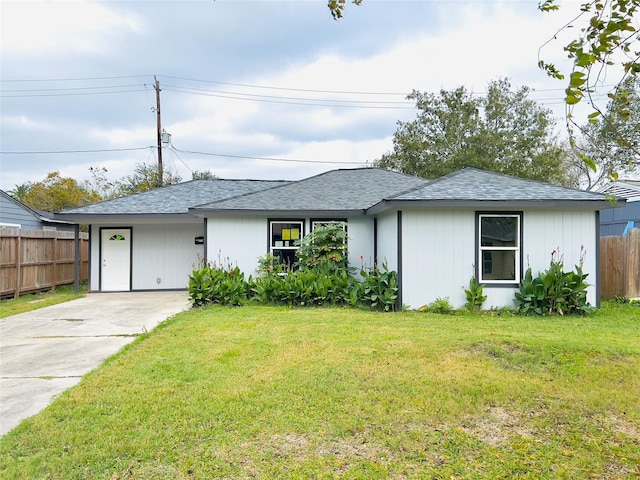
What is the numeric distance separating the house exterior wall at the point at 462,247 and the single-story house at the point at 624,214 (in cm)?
770

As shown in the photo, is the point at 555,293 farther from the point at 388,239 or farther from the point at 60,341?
A: the point at 60,341

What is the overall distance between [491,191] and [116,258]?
34.6ft

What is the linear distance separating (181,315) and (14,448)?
5.12m

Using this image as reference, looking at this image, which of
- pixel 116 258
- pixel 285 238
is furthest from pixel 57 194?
pixel 285 238

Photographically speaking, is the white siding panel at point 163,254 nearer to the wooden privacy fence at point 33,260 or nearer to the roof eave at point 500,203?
the wooden privacy fence at point 33,260

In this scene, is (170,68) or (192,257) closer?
(192,257)

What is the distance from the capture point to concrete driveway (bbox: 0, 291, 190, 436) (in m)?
4.09

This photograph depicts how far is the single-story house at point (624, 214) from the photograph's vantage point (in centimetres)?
1464

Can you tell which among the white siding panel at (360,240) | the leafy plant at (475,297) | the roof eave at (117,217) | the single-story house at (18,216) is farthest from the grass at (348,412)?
the single-story house at (18,216)

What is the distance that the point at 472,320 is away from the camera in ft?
24.5

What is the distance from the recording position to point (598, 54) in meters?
1.82

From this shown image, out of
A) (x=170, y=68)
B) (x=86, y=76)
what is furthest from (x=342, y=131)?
(x=86, y=76)

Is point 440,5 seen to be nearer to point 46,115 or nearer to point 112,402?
point 112,402

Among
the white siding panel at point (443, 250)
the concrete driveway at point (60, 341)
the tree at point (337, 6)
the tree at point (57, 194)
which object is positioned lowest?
the concrete driveway at point (60, 341)
